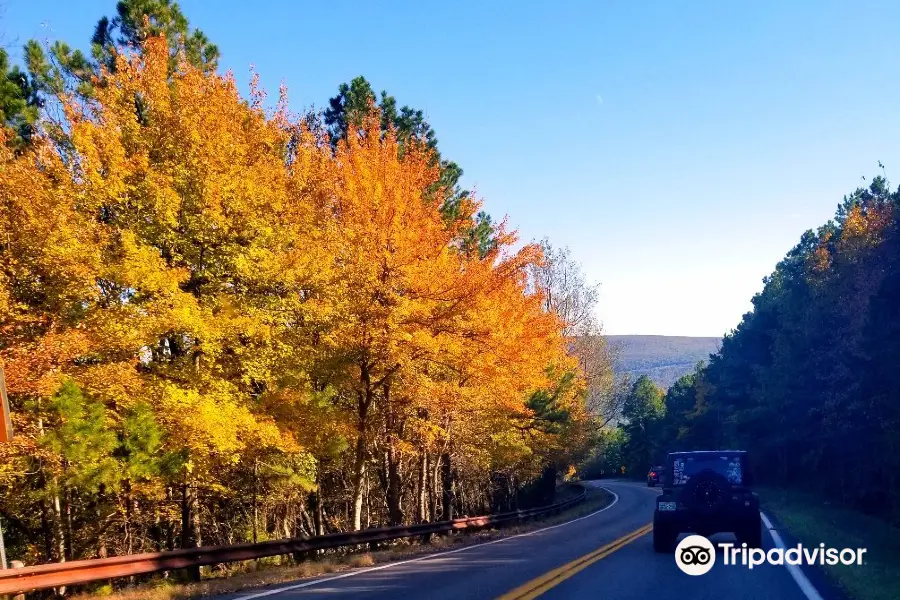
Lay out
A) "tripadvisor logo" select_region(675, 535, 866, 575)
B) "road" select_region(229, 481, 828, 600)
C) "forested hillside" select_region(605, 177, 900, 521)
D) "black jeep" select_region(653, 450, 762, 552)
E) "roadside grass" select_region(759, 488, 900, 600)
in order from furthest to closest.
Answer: "forested hillside" select_region(605, 177, 900, 521) < "black jeep" select_region(653, 450, 762, 552) < "tripadvisor logo" select_region(675, 535, 866, 575) < "roadside grass" select_region(759, 488, 900, 600) < "road" select_region(229, 481, 828, 600)

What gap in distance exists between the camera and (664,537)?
1419 centimetres

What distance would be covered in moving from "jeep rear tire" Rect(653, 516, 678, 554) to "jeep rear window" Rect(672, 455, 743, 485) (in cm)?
91

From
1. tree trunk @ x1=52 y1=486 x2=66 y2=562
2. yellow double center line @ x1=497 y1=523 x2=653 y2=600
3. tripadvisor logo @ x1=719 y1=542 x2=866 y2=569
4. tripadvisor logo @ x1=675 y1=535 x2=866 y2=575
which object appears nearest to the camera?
yellow double center line @ x1=497 y1=523 x2=653 y2=600

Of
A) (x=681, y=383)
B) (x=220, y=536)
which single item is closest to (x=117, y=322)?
(x=220, y=536)

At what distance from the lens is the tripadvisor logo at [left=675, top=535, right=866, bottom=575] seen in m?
12.8

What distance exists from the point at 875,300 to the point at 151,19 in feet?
84.4

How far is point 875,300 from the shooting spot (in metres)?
26.8

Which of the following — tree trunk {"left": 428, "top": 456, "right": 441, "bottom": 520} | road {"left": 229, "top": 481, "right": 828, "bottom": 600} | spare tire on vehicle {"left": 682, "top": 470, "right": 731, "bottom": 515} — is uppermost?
spare tire on vehicle {"left": 682, "top": 470, "right": 731, "bottom": 515}

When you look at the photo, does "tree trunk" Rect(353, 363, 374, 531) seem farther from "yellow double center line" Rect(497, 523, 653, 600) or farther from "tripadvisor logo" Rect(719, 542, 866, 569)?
"tripadvisor logo" Rect(719, 542, 866, 569)

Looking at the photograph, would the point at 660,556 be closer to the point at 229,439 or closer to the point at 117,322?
the point at 229,439

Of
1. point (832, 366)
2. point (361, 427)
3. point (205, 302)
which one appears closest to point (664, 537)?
point (361, 427)

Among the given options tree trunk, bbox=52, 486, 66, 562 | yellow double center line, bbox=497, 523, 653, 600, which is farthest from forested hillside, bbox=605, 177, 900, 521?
tree trunk, bbox=52, 486, 66, 562

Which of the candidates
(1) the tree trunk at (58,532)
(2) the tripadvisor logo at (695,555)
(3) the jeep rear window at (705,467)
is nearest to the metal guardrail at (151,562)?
(1) the tree trunk at (58,532)

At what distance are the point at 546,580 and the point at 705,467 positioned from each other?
222 inches
